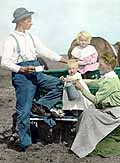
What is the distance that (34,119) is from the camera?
7516 millimetres

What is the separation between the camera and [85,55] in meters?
8.20

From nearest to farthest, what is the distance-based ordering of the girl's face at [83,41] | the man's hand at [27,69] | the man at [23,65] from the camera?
the man's hand at [27,69], the man at [23,65], the girl's face at [83,41]

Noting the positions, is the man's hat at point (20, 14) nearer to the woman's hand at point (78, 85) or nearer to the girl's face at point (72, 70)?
the girl's face at point (72, 70)

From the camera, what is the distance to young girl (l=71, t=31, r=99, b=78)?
812 cm

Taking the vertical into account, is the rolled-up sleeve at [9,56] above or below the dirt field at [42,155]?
above

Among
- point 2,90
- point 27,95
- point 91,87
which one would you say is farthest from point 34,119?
point 2,90

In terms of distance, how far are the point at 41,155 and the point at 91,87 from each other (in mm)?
1216

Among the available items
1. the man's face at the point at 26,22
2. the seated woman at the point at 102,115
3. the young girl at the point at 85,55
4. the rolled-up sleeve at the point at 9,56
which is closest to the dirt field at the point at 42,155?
the seated woman at the point at 102,115

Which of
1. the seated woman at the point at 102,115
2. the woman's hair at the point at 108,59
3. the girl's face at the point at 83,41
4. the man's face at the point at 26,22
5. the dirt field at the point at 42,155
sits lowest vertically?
the dirt field at the point at 42,155

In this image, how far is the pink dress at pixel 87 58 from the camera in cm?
814

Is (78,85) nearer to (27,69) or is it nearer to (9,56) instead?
(27,69)

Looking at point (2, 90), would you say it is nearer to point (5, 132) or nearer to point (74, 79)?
point (5, 132)

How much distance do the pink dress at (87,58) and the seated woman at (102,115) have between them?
1.16 meters

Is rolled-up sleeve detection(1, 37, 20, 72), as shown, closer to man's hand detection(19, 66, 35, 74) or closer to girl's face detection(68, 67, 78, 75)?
man's hand detection(19, 66, 35, 74)
